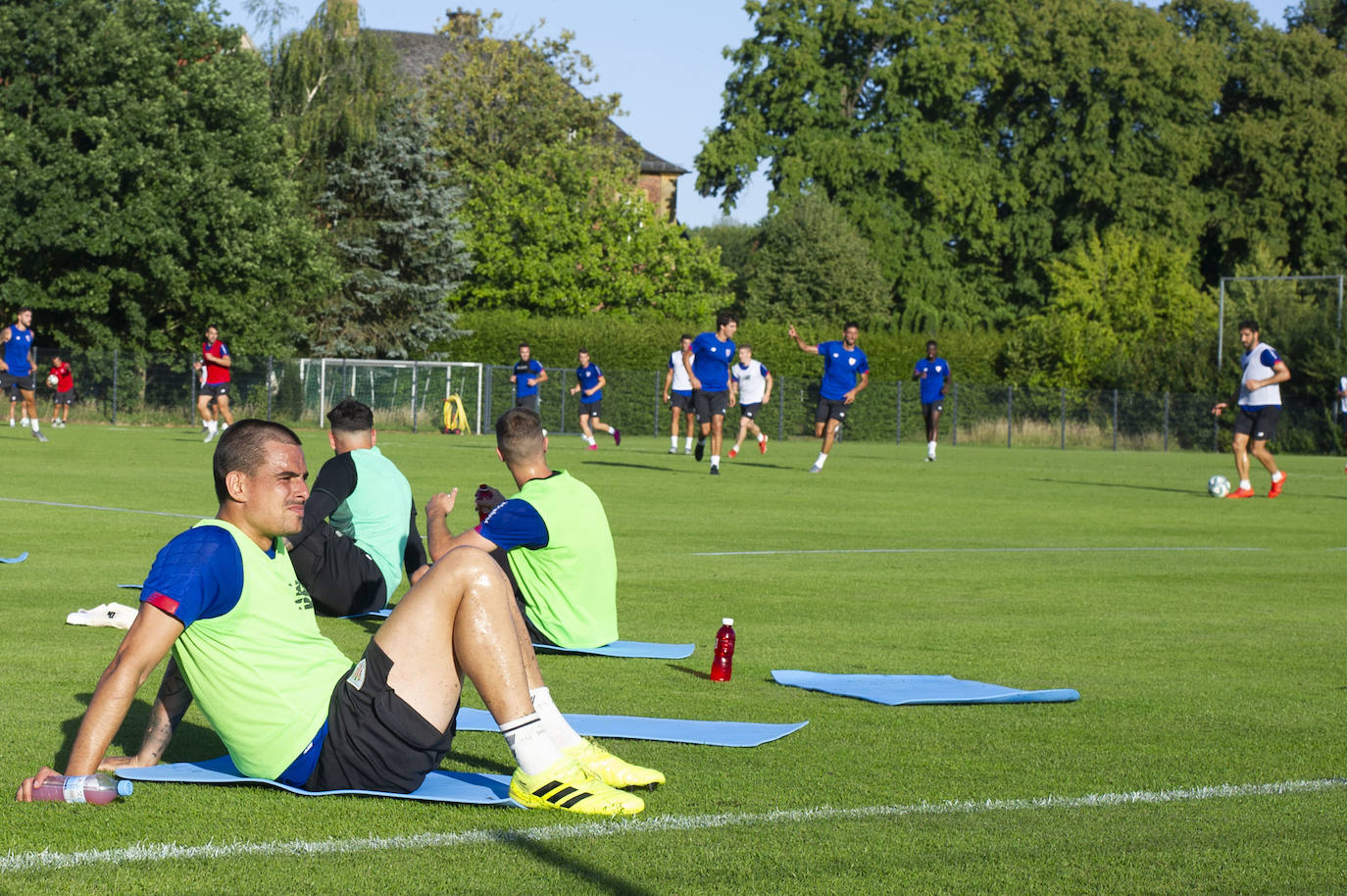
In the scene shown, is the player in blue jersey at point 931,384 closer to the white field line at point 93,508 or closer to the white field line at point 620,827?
the white field line at point 93,508

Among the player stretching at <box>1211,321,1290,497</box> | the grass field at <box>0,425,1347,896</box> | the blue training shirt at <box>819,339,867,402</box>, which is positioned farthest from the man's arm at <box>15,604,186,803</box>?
the blue training shirt at <box>819,339,867,402</box>

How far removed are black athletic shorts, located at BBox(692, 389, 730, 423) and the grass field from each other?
9.87 m

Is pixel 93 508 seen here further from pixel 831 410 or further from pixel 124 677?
pixel 831 410

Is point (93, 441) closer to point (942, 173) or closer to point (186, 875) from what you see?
point (186, 875)

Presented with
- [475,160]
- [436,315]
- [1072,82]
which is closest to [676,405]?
[436,315]

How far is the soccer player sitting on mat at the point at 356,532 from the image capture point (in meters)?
8.76

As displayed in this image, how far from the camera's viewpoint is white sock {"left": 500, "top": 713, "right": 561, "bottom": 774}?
16.6 feet

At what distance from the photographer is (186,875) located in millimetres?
4199

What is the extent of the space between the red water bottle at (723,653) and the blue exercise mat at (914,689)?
0.25m

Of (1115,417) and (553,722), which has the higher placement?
(1115,417)

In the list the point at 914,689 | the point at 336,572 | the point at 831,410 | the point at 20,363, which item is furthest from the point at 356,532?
the point at 20,363

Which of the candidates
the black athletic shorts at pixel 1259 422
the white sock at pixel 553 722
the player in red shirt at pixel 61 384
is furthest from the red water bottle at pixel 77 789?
the player in red shirt at pixel 61 384

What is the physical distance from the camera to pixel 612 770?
206 inches

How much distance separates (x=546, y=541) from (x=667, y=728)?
153cm
